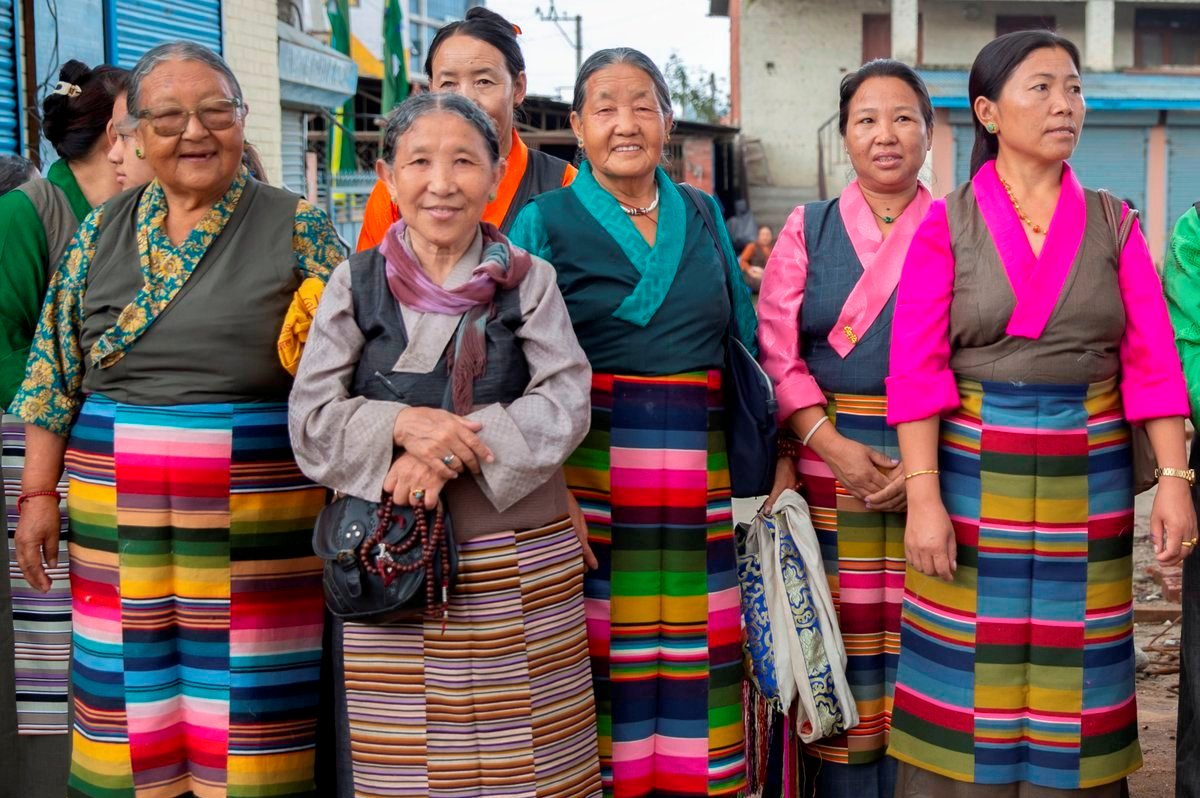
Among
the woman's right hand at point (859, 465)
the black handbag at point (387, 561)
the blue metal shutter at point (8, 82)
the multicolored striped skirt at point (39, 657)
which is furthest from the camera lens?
the blue metal shutter at point (8, 82)

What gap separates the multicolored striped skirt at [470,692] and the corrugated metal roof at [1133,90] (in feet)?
62.9

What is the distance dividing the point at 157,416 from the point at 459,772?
3.46 feet

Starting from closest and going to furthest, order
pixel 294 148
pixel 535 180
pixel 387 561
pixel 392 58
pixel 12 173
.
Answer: pixel 387 561 → pixel 535 180 → pixel 12 173 → pixel 294 148 → pixel 392 58

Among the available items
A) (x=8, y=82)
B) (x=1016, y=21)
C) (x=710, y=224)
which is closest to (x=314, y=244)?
(x=710, y=224)

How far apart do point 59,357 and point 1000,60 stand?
7.53ft

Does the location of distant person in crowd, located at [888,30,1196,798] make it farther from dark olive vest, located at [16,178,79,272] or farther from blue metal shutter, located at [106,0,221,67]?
blue metal shutter, located at [106,0,221,67]

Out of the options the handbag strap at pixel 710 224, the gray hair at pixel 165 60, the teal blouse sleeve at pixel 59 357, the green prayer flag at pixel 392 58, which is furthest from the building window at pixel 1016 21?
the teal blouse sleeve at pixel 59 357

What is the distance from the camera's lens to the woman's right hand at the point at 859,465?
3100mm

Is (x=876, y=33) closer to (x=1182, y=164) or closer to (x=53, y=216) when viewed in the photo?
(x=1182, y=164)

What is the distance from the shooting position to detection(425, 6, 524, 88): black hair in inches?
139

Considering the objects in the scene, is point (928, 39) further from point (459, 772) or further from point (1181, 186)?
point (459, 772)

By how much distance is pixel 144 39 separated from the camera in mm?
8297

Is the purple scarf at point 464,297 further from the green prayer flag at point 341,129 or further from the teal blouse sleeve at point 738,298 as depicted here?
the green prayer flag at point 341,129

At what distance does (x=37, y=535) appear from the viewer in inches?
119
